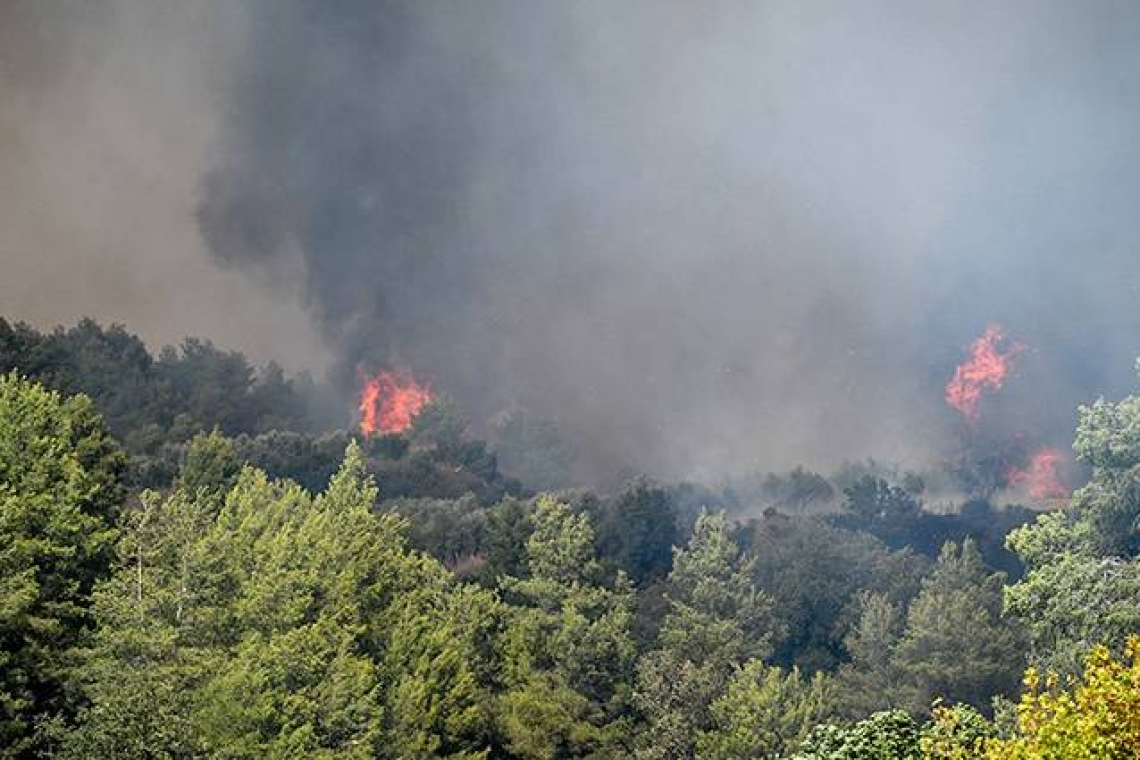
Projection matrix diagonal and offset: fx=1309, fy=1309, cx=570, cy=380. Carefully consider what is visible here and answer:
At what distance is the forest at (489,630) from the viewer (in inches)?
1934

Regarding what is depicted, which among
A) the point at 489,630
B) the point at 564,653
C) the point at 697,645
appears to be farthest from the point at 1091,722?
the point at 697,645

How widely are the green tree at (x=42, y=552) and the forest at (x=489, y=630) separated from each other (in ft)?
0.67

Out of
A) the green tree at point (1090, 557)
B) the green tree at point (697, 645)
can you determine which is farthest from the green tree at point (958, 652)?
the green tree at point (1090, 557)

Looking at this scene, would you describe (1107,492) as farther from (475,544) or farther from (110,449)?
(475,544)

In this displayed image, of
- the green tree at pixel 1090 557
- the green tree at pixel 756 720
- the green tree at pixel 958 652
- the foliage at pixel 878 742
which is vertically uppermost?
the green tree at pixel 958 652

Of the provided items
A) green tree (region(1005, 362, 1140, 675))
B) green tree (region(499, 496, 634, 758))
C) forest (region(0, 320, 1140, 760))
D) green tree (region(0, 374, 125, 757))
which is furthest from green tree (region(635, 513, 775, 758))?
green tree (region(1005, 362, 1140, 675))

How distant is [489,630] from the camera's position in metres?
105

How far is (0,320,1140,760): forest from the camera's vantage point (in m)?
49.1

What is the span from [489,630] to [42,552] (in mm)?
50426

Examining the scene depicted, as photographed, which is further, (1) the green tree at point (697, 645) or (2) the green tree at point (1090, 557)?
(1) the green tree at point (697, 645)

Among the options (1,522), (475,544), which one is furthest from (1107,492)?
(475,544)

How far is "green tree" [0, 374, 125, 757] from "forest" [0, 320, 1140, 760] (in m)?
0.20

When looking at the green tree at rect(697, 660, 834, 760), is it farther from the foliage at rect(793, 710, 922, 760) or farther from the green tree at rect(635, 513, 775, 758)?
the foliage at rect(793, 710, 922, 760)

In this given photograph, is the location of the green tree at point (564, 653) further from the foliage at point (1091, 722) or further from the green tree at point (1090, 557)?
the foliage at point (1091, 722)
